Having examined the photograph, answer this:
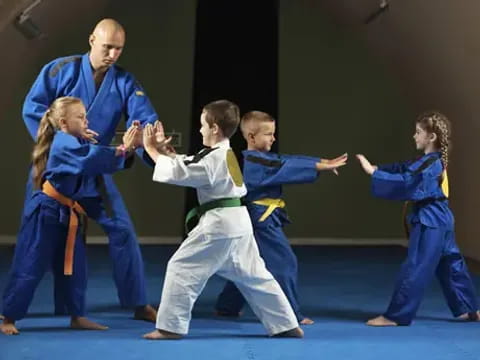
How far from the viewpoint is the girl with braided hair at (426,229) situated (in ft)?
13.6

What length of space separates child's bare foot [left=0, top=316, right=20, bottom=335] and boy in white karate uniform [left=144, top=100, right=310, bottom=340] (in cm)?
57

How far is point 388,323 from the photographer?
13.6 feet

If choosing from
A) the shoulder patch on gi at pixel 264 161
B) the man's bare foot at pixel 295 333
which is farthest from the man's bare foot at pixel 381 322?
the shoulder patch on gi at pixel 264 161

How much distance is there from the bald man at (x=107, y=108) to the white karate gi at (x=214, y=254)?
560 millimetres

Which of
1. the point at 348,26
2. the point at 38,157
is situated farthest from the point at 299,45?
the point at 38,157

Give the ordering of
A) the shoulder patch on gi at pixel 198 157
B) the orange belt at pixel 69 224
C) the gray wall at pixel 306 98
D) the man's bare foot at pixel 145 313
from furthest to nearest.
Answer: the gray wall at pixel 306 98, the man's bare foot at pixel 145 313, the orange belt at pixel 69 224, the shoulder patch on gi at pixel 198 157

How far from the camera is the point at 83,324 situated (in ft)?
12.7

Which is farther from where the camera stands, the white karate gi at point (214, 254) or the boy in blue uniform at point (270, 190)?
the boy in blue uniform at point (270, 190)

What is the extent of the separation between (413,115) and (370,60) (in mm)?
649

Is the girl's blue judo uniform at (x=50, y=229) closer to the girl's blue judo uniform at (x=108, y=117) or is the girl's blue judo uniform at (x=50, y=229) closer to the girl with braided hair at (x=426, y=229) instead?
the girl's blue judo uniform at (x=108, y=117)

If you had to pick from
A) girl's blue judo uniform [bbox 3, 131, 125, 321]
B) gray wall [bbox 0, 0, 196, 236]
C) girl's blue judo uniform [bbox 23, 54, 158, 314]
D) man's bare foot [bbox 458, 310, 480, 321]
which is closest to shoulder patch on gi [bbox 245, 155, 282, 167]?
girl's blue judo uniform [bbox 23, 54, 158, 314]

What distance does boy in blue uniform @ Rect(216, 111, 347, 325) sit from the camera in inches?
160

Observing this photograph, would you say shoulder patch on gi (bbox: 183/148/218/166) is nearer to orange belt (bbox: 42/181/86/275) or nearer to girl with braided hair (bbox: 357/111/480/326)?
orange belt (bbox: 42/181/86/275)

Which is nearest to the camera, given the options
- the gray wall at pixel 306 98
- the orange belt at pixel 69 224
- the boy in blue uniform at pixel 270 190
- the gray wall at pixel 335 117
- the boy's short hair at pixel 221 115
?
the boy's short hair at pixel 221 115
